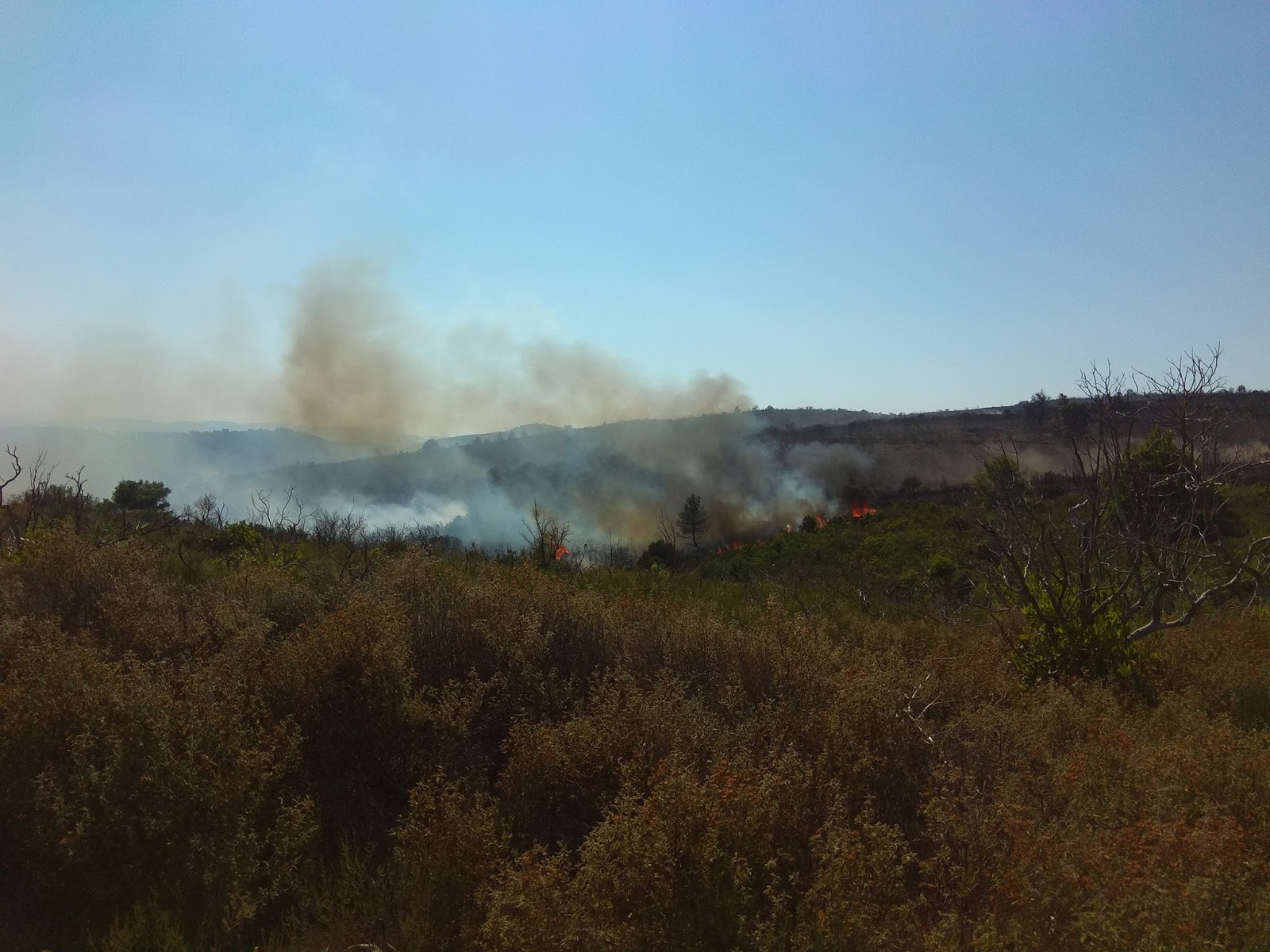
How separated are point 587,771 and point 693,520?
1541 inches

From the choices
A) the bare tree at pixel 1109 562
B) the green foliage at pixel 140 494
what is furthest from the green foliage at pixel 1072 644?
the green foliage at pixel 140 494

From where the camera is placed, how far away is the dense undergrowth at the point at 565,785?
3127mm

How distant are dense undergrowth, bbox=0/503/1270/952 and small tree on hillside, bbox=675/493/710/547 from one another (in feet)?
120

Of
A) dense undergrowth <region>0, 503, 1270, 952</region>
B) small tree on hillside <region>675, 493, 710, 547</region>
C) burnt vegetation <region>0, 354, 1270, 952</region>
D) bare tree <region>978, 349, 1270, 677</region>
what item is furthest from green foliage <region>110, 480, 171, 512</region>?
small tree on hillside <region>675, 493, 710, 547</region>

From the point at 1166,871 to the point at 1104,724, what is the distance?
2.51 m

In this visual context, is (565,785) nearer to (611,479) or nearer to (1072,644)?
(1072,644)

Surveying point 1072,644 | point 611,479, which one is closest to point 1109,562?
point 1072,644

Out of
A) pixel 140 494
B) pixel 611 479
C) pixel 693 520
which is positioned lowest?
pixel 693 520

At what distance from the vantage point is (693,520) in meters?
43.5

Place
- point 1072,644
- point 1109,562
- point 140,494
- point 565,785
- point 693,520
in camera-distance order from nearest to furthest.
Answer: point 565,785 < point 1072,644 < point 1109,562 < point 140,494 < point 693,520

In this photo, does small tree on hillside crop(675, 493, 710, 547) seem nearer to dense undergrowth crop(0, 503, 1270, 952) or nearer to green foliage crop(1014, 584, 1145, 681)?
green foliage crop(1014, 584, 1145, 681)

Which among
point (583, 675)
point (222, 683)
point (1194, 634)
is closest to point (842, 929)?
point (583, 675)

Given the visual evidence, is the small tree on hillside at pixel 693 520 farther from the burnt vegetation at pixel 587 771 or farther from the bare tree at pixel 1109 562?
the burnt vegetation at pixel 587 771

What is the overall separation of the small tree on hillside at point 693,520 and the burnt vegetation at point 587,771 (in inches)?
1393
